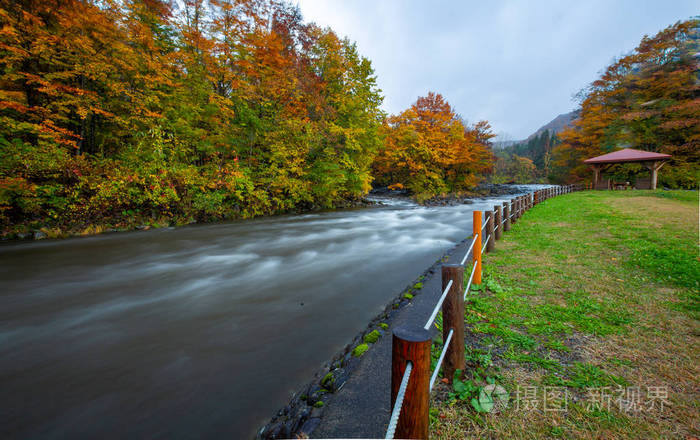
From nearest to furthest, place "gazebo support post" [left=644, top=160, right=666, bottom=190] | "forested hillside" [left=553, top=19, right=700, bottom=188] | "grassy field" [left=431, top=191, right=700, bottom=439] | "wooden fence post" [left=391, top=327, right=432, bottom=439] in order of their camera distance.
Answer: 1. "wooden fence post" [left=391, top=327, right=432, bottom=439]
2. "grassy field" [left=431, top=191, right=700, bottom=439]
3. "gazebo support post" [left=644, top=160, right=666, bottom=190]
4. "forested hillside" [left=553, top=19, right=700, bottom=188]

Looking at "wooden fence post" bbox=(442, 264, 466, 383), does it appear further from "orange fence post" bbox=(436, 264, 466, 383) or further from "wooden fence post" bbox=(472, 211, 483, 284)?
"wooden fence post" bbox=(472, 211, 483, 284)

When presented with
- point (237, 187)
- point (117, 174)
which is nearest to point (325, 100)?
point (237, 187)

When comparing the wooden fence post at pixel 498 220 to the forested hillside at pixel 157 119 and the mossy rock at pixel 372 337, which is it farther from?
the forested hillside at pixel 157 119

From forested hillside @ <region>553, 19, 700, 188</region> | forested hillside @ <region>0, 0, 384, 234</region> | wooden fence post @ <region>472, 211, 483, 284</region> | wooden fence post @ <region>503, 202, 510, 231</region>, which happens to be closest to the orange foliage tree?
forested hillside @ <region>0, 0, 384, 234</region>

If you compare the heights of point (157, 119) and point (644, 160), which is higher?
point (157, 119)

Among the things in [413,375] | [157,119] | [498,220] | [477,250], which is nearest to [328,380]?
[413,375]

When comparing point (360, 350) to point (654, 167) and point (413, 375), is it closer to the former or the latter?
point (413, 375)

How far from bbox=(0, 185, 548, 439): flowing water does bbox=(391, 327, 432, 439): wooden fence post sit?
1579 mm

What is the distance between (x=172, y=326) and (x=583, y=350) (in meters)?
5.19

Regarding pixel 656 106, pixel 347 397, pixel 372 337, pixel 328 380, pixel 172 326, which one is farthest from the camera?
pixel 656 106

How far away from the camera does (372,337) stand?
3303mm

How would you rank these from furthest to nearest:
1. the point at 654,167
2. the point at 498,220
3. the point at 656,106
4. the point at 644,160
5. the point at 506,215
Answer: the point at 656,106 < the point at 654,167 < the point at 644,160 < the point at 506,215 < the point at 498,220

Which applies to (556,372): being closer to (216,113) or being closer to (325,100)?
(216,113)

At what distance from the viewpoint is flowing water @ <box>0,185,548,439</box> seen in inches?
97.7
